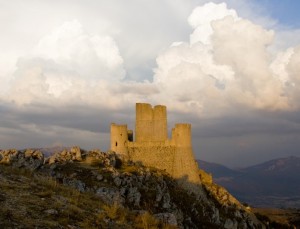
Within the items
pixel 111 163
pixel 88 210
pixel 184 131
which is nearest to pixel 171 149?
pixel 184 131

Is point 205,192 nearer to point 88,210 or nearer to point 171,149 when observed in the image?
point 171,149

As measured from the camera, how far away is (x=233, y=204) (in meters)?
67.6

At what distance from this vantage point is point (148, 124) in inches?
2539

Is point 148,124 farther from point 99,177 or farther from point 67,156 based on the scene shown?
point 99,177

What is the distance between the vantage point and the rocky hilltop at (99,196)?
44.8 ft

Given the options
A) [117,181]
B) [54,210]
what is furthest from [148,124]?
[54,210]

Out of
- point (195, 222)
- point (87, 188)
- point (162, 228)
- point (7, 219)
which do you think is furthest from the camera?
point (195, 222)

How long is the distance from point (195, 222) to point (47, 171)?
67.0ft

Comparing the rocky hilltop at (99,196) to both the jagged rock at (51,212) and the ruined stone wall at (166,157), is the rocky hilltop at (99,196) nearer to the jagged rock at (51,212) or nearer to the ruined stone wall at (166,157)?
the jagged rock at (51,212)

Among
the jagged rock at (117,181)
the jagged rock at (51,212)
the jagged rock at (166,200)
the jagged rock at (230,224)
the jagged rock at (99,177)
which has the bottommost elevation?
the jagged rock at (230,224)

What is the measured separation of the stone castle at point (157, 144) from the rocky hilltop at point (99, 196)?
6.54 feet

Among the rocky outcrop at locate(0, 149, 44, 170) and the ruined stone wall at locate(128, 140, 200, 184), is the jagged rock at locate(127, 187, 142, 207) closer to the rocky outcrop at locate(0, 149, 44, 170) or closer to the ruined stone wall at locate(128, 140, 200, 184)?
the rocky outcrop at locate(0, 149, 44, 170)

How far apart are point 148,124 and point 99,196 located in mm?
45350

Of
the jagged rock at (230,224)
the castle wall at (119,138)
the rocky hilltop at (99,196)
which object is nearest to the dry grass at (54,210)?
the rocky hilltop at (99,196)
